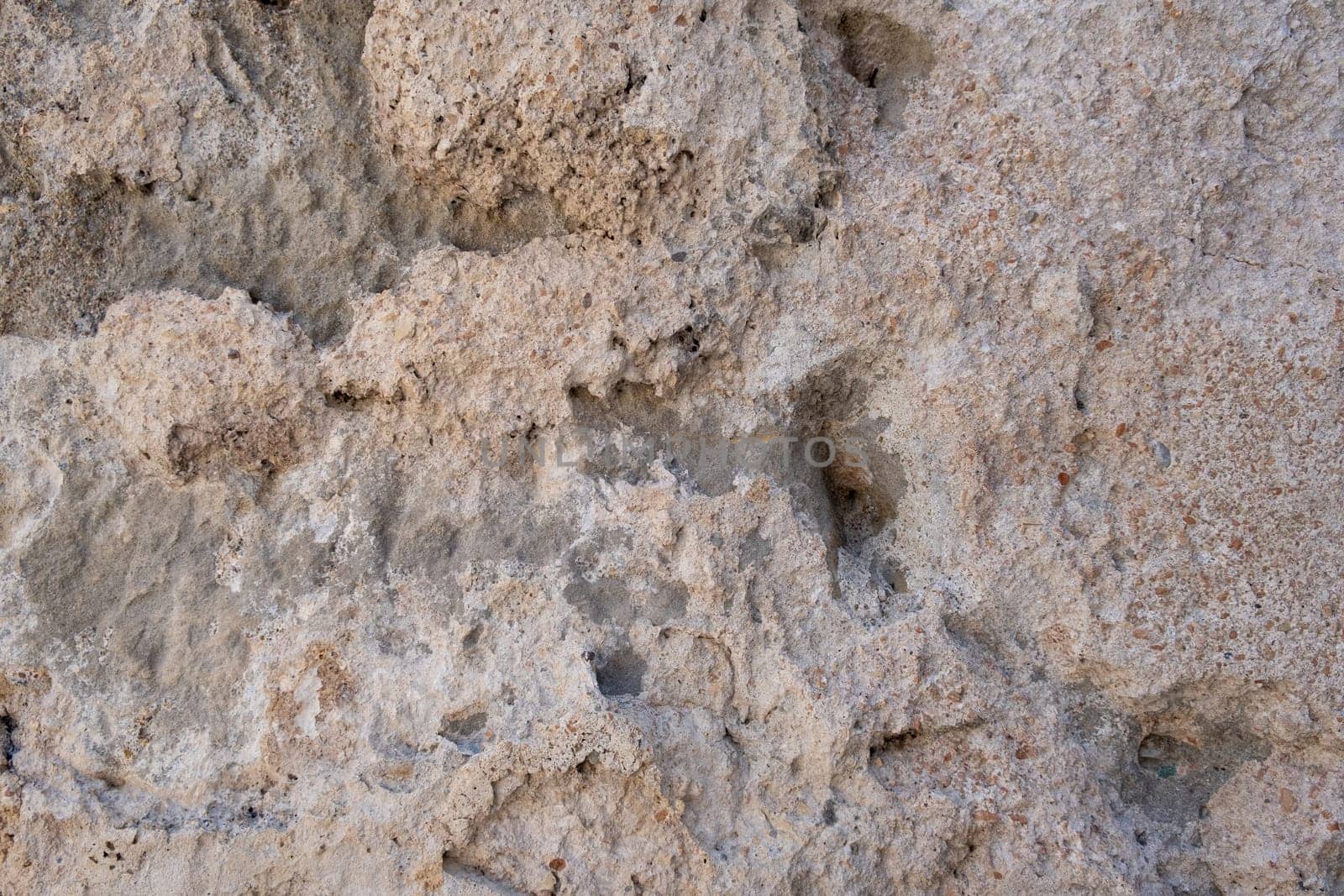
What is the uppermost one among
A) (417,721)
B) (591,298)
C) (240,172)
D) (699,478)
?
(240,172)

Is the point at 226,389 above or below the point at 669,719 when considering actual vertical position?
above

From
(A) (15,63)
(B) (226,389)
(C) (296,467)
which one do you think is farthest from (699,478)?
(A) (15,63)

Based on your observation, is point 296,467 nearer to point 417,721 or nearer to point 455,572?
point 455,572

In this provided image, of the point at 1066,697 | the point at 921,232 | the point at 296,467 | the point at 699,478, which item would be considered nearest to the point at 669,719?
the point at 699,478

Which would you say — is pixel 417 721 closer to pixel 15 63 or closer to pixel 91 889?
pixel 91 889

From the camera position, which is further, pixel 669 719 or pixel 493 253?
pixel 493 253

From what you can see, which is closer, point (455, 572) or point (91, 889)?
point (91, 889)
